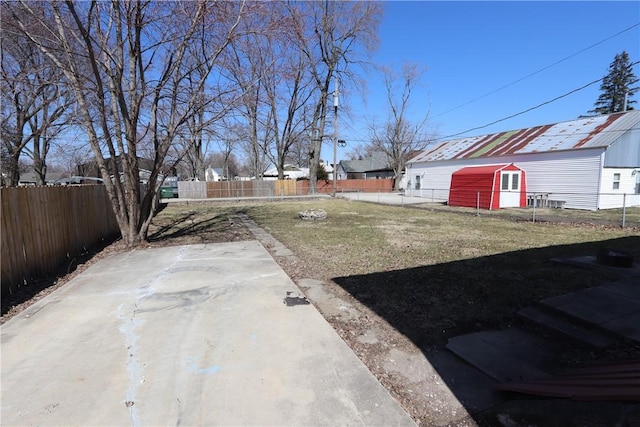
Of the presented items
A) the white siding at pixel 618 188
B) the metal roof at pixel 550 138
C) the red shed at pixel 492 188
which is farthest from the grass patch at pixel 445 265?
the metal roof at pixel 550 138

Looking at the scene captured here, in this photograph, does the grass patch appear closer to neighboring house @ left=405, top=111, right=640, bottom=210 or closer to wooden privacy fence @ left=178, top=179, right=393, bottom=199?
neighboring house @ left=405, top=111, right=640, bottom=210

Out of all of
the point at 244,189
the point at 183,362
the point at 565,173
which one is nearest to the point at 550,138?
the point at 565,173

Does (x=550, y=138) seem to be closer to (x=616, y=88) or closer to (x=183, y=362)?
(x=183, y=362)

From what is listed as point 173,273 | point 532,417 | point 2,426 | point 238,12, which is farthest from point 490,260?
point 238,12

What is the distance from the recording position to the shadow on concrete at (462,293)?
10.8 feet

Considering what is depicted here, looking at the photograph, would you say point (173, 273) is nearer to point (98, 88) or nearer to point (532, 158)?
point (98, 88)

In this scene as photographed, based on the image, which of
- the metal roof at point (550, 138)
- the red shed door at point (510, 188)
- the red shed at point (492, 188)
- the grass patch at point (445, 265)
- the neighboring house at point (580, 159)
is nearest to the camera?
the grass patch at point (445, 265)

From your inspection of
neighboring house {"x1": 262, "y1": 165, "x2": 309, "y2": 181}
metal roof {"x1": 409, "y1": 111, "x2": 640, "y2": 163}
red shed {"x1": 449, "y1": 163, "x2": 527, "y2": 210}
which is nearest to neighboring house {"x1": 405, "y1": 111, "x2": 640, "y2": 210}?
metal roof {"x1": 409, "y1": 111, "x2": 640, "y2": 163}

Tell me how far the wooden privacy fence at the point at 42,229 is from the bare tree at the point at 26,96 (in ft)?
6.64

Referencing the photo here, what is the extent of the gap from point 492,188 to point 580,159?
4.77 metres

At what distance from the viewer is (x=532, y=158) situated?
779 inches

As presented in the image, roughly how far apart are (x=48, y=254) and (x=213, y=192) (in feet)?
88.8

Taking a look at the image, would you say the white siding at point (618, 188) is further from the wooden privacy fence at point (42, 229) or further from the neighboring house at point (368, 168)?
the neighboring house at point (368, 168)

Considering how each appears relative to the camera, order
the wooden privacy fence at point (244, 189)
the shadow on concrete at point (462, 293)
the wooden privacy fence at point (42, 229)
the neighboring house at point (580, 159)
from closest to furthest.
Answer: the shadow on concrete at point (462, 293) < the wooden privacy fence at point (42, 229) < the neighboring house at point (580, 159) < the wooden privacy fence at point (244, 189)
